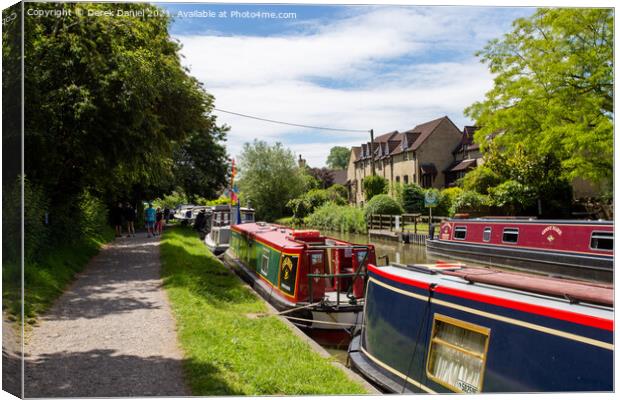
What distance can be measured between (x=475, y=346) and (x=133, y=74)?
8.38 m

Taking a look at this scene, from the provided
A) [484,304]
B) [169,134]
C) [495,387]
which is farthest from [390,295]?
[169,134]

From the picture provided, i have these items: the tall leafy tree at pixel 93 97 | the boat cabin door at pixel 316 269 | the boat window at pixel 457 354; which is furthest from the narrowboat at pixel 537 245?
the tall leafy tree at pixel 93 97

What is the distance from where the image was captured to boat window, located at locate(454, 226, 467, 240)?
17.5m

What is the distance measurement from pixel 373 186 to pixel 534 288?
31.9 m

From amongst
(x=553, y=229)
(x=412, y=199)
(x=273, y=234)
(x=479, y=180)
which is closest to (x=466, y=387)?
(x=273, y=234)

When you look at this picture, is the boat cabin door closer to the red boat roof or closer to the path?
the red boat roof

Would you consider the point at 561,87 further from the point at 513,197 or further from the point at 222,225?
the point at 222,225

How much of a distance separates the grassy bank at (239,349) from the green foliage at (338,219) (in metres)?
19.7

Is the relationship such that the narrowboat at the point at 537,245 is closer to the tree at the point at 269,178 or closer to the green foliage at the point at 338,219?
the green foliage at the point at 338,219

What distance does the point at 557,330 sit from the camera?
4.04 m

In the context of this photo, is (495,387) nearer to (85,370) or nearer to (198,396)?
(198,396)

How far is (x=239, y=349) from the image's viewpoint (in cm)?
659

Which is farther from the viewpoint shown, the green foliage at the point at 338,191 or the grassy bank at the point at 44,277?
the green foliage at the point at 338,191

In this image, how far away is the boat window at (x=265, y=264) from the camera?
1166 centimetres
